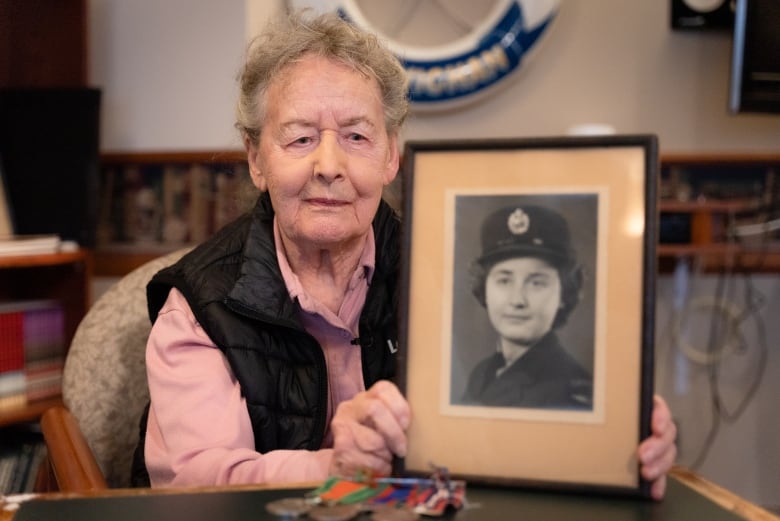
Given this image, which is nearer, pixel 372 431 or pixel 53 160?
pixel 372 431

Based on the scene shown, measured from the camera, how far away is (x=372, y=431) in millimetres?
671

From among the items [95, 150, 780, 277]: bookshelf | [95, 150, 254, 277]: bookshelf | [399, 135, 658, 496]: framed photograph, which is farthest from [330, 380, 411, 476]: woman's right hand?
[95, 150, 254, 277]: bookshelf

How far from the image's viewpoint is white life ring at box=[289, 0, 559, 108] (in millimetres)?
2219

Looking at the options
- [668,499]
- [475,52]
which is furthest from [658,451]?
[475,52]

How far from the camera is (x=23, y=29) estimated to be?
2398 millimetres

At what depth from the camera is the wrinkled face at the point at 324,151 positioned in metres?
1.03

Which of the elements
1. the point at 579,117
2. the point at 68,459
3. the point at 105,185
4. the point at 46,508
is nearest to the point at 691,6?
the point at 579,117

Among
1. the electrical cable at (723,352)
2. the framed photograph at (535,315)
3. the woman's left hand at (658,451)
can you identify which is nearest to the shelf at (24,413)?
the framed photograph at (535,315)

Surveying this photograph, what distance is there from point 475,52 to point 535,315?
5.70ft

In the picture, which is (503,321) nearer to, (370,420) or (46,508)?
(370,420)

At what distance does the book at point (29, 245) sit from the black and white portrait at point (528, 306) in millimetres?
1649

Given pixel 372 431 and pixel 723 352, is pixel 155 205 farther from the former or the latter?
pixel 372 431

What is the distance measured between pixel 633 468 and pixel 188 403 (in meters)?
0.56

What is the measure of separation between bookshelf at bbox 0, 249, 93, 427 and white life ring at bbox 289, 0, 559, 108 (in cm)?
98
